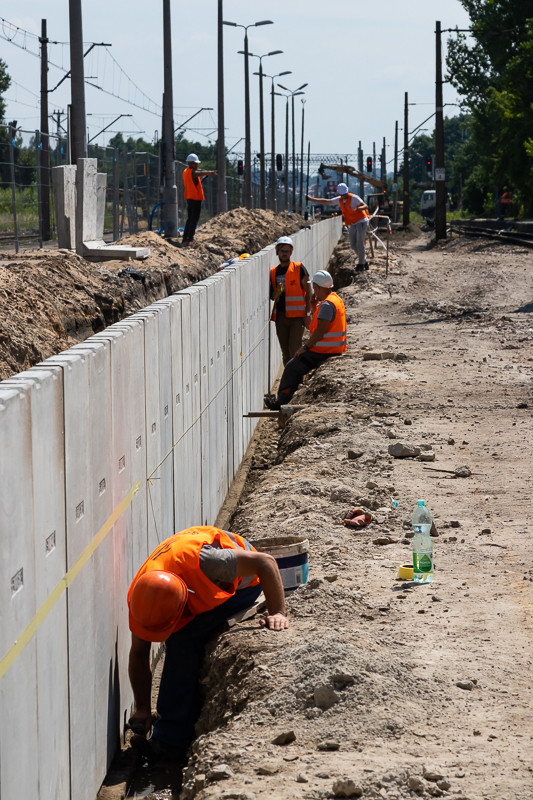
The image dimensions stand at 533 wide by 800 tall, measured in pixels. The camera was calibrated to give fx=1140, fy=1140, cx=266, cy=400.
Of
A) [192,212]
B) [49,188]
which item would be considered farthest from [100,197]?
[192,212]

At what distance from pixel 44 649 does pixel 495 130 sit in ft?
204

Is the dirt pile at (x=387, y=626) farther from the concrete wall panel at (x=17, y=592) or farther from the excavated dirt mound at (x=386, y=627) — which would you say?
the concrete wall panel at (x=17, y=592)

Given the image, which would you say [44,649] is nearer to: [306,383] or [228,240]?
[306,383]

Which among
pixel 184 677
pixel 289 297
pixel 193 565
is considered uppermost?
pixel 289 297

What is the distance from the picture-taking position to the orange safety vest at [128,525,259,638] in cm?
570

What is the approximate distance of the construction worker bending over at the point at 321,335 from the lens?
43.3ft

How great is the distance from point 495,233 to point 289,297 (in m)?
34.9

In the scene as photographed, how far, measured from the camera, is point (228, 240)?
30.4 metres

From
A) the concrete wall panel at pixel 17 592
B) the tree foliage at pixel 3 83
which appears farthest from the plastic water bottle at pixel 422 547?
the tree foliage at pixel 3 83

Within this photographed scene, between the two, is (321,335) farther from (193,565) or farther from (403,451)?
(193,565)

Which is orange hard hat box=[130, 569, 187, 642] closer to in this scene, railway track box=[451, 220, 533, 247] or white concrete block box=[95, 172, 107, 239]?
white concrete block box=[95, 172, 107, 239]

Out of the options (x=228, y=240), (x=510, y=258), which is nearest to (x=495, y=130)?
(x=510, y=258)

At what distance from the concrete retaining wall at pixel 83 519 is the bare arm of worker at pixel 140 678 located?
4.4 inches

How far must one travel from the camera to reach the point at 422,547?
7.11 m
